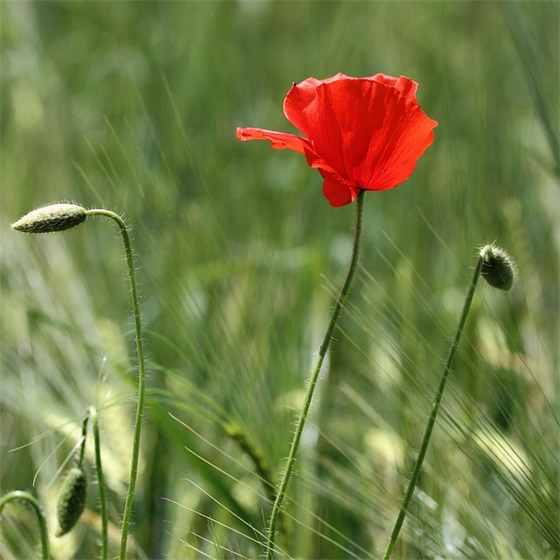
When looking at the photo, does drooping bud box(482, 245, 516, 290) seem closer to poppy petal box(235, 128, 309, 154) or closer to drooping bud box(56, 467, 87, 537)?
poppy petal box(235, 128, 309, 154)

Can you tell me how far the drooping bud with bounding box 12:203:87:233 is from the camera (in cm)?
56

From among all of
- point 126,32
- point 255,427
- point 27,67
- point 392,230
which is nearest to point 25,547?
point 255,427

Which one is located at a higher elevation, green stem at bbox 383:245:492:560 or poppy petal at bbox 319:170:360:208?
poppy petal at bbox 319:170:360:208

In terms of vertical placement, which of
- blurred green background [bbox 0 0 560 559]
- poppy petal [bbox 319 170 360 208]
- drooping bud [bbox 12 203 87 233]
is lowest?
blurred green background [bbox 0 0 560 559]

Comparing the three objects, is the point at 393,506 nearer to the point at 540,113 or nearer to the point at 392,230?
the point at 540,113

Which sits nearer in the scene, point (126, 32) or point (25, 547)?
point (25, 547)

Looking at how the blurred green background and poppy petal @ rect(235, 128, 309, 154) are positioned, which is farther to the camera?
the blurred green background

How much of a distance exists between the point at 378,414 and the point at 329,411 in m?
0.16

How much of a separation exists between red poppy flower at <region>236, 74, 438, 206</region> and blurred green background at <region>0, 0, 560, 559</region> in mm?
73

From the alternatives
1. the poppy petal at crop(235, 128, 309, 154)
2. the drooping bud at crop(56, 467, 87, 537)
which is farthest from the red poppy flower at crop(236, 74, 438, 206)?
the drooping bud at crop(56, 467, 87, 537)

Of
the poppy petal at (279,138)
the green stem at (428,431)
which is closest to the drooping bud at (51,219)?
the poppy petal at (279,138)

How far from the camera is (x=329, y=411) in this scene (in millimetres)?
1232

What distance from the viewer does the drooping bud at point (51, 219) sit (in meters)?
0.56

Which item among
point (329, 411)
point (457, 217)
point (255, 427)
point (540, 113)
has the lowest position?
point (329, 411)
